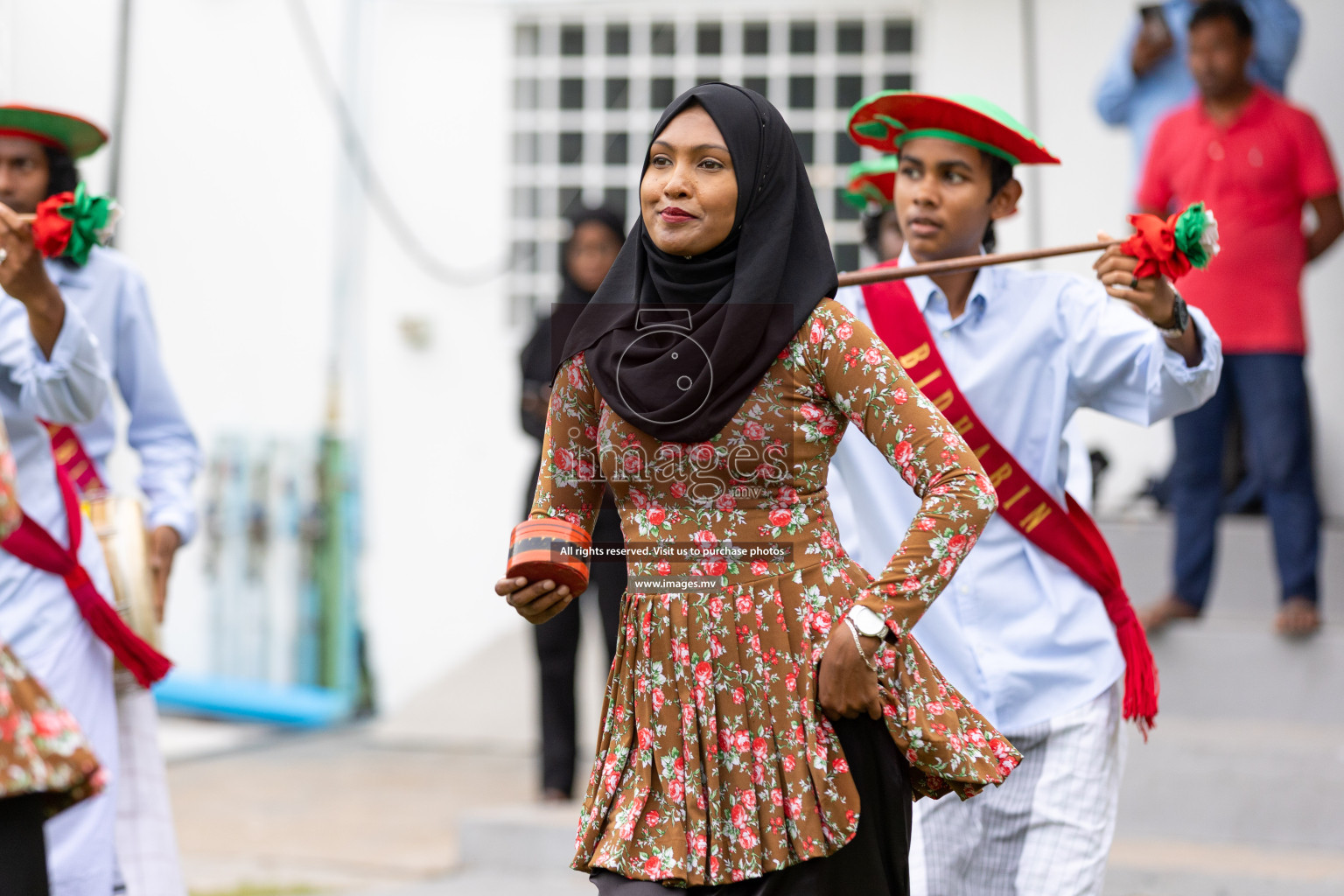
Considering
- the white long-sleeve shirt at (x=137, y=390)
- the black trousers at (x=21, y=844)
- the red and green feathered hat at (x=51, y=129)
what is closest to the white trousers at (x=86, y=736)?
the white long-sleeve shirt at (x=137, y=390)

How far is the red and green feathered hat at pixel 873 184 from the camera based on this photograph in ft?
15.6

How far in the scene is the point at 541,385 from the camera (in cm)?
638

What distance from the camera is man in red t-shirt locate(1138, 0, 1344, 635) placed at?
6207 millimetres

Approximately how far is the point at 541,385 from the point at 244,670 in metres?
3.96

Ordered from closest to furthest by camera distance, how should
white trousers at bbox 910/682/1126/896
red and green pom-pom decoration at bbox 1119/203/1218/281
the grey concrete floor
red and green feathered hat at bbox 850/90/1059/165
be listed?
red and green pom-pom decoration at bbox 1119/203/1218/281 < white trousers at bbox 910/682/1126/896 < red and green feathered hat at bbox 850/90/1059/165 < the grey concrete floor

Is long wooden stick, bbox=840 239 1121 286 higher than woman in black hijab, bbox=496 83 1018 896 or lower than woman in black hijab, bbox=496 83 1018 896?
higher

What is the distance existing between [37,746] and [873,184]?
310 centimetres

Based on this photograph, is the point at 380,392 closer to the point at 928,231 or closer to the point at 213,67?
the point at 213,67

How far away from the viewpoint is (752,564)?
2.75m

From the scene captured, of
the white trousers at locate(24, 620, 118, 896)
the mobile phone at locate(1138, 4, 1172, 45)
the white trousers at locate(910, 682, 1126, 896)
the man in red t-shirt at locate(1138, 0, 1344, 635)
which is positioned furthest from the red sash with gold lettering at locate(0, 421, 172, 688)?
the mobile phone at locate(1138, 4, 1172, 45)

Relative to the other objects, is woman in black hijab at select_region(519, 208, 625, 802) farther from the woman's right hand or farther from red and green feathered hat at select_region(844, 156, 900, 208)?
the woman's right hand

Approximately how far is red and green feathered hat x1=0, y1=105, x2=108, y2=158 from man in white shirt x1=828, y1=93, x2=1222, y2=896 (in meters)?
2.14

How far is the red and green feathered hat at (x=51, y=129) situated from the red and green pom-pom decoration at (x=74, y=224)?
0.42 m

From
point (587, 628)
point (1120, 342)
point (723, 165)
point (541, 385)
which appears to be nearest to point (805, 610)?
point (723, 165)
